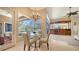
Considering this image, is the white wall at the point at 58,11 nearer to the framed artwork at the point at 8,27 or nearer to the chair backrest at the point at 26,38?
the chair backrest at the point at 26,38

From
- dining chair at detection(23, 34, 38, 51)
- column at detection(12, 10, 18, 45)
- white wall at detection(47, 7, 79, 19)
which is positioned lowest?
dining chair at detection(23, 34, 38, 51)

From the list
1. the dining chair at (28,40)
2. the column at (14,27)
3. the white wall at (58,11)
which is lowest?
the dining chair at (28,40)

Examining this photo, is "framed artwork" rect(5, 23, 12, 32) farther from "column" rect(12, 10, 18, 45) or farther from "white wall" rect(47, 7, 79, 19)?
"white wall" rect(47, 7, 79, 19)

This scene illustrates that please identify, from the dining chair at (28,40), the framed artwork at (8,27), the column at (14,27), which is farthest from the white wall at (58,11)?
the framed artwork at (8,27)

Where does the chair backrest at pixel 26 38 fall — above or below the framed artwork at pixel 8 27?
below

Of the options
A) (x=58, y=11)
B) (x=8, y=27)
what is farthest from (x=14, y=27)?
(x=58, y=11)

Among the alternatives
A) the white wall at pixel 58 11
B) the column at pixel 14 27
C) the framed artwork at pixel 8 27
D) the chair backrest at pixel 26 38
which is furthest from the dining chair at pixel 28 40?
the white wall at pixel 58 11

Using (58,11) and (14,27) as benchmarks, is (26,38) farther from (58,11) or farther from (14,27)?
(58,11)

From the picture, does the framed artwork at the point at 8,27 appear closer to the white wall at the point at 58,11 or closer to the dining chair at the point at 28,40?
the dining chair at the point at 28,40

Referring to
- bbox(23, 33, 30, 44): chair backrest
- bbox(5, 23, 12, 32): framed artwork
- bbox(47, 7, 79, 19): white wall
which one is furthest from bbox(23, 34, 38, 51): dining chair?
bbox(47, 7, 79, 19): white wall

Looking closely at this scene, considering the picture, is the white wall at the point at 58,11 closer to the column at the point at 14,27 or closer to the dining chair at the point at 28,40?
the dining chair at the point at 28,40
